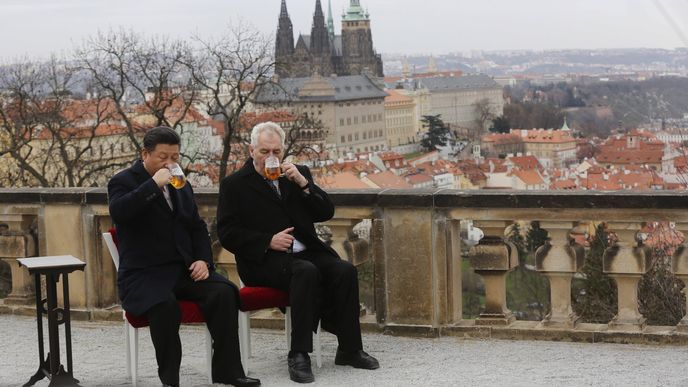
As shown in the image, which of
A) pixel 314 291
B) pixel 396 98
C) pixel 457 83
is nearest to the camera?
pixel 314 291

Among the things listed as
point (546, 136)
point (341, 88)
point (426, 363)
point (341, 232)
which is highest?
point (341, 88)

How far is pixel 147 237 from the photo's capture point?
4.41 metres

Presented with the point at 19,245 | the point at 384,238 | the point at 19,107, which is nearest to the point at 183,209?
the point at 384,238

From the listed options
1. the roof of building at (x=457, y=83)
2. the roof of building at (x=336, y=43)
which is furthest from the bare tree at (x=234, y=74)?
the roof of building at (x=457, y=83)

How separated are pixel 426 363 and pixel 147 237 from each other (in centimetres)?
134

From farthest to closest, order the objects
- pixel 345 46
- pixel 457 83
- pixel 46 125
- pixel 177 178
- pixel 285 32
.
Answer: pixel 457 83
pixel 345 46
pixel 285 32
pixel 46 125
pixel 177 178

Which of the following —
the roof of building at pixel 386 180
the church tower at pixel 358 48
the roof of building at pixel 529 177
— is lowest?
the roof of building at pixel 529 177

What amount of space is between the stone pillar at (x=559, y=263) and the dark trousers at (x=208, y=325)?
5.06 feet

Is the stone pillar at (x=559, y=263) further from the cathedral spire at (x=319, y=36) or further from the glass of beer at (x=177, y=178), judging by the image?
the cathedral spire at (x=319, y=36)

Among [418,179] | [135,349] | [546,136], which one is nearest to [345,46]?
[546,136]

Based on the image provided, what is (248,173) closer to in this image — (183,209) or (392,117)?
(183,209)

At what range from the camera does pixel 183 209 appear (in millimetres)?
4488

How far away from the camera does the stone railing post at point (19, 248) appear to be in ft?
19.7

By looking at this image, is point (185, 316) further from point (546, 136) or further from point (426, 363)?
point (546, 136)
